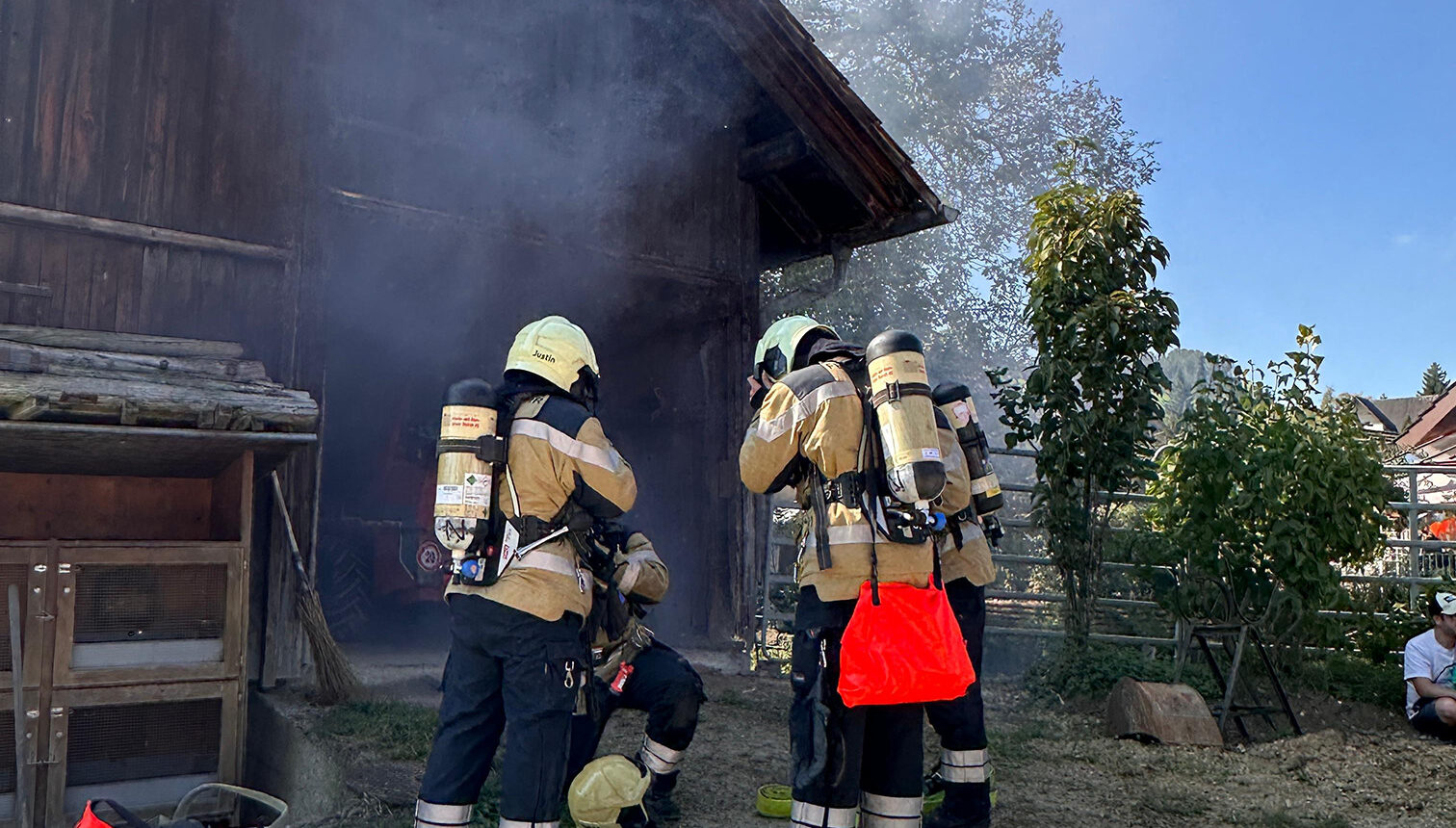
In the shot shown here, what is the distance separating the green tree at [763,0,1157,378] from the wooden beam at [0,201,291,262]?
1640cm

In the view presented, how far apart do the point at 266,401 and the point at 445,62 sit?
3.40 metres

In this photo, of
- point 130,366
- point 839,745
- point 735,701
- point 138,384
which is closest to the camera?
point 839,745

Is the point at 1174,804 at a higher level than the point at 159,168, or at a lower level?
→ lower

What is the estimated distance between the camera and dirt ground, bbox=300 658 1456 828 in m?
4.91

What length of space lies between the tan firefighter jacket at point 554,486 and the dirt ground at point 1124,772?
145 centimetres

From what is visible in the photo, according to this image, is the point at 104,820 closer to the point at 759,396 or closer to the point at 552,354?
the point at 552,354

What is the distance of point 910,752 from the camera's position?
354 cm

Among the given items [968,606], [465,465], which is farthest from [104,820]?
[968,606]

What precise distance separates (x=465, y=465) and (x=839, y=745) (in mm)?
1564

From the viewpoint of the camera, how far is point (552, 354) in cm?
378

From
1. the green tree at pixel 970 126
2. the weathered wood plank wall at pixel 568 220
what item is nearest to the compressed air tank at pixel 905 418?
the weathered wood plank wall at pixel 568 220

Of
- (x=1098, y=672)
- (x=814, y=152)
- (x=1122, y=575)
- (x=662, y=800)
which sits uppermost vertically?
(x=814, y=152)

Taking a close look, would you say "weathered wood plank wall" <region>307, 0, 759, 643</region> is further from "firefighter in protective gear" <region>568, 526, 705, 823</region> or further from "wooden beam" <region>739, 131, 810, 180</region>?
"firefighter in protective gear" <region>568, 526, 705, 823</region>

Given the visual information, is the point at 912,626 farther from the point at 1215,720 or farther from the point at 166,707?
the point at 1215,720
